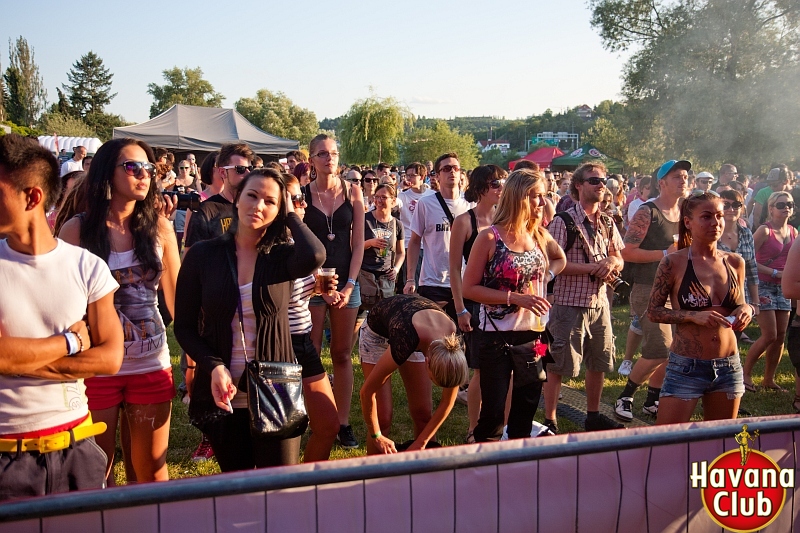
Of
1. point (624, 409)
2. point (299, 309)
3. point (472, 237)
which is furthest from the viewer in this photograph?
point (624, 409)

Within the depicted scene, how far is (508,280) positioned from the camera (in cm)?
427

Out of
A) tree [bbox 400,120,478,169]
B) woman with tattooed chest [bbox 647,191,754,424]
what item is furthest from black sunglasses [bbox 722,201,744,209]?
tree [bbox 400,120,478,169]

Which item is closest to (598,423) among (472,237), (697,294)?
(697,294)

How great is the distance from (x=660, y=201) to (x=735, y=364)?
228 centimetres

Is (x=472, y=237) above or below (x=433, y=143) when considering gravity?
below

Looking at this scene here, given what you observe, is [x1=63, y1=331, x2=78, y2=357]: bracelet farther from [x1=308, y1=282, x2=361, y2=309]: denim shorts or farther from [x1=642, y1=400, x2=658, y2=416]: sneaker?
[x1=642, y1=400, x2=658, y2=416]: sneaker

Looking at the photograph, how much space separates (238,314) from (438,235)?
2.96 meters

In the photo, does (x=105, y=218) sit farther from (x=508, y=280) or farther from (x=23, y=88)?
(x=23, y=88)

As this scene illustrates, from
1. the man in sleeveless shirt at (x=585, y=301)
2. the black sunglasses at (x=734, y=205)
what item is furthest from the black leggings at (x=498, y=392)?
the black sunglasses at (x=734, y=205)

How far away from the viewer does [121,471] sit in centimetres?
463

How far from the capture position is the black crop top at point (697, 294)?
420cm

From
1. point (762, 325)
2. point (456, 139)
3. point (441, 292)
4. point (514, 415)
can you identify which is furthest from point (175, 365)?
point (456, 139)

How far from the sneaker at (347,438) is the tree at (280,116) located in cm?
7069

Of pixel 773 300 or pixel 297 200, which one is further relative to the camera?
pixel 773 300
